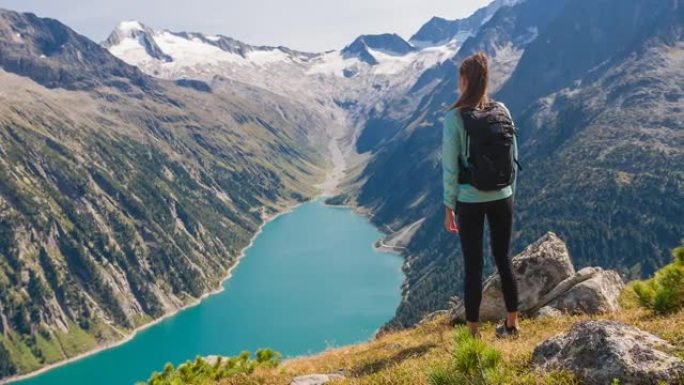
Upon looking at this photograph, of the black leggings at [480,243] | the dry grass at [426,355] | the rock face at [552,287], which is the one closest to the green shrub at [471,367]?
the dry grass at [426,355]

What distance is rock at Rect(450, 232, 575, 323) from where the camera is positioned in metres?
18.1

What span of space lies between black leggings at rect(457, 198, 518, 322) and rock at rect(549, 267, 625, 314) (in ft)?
15.5

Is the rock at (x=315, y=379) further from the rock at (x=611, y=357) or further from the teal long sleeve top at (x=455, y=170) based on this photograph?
the rock at (x=611, y=357)

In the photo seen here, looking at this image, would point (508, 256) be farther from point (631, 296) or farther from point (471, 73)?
point (631, 296)

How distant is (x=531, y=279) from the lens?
18.6 meters

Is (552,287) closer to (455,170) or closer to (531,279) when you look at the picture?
(531,279)

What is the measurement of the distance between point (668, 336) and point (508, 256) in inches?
140

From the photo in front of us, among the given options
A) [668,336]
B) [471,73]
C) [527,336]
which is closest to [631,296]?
[527,336]

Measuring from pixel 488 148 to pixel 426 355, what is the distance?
5.03m

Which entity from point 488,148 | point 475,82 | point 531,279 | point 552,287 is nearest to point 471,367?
point 488,148

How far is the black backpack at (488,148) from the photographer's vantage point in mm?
10867

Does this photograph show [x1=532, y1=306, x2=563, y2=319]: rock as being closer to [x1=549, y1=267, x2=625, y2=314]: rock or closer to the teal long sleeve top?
[x1=549, y1=267, x2=625, y2=314]: rock

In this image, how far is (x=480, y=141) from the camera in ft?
35.6

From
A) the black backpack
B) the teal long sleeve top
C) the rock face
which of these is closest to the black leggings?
the teal long sleeve top
